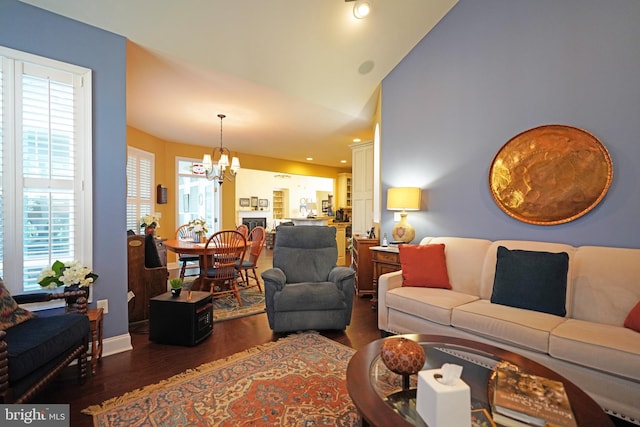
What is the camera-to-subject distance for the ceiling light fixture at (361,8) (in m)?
2.95

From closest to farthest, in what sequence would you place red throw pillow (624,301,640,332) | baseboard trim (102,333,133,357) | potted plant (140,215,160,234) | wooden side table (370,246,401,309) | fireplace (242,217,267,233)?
red throw pillow (624,301,640,332), baseboard trim (102,333,133,357), wooden side table (370,246,401,309), potted plant (140,215,160,234), fireplace (242,217,267,233)

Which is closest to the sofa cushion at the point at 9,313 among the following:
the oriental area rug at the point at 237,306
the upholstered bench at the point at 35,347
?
the upholstered bench at the point at 35,347

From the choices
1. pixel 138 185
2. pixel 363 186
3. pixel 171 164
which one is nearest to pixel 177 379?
pixel 363 186

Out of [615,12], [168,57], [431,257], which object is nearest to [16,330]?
[168,57]

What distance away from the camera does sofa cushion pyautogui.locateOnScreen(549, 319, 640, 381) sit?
156cm

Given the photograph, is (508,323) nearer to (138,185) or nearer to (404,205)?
(404,205)

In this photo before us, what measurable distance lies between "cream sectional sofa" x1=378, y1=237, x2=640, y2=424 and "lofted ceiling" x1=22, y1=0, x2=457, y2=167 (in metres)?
2.47

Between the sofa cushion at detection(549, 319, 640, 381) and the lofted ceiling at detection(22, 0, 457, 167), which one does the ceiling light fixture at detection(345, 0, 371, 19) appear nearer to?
the lofted ceiling at detection(22, 0, 457, 167)

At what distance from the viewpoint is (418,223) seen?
363 cm

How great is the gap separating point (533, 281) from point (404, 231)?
1.45 m

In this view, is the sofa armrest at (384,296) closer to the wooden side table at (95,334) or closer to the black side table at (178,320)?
the black side table at (178,320)

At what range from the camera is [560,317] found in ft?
6.88

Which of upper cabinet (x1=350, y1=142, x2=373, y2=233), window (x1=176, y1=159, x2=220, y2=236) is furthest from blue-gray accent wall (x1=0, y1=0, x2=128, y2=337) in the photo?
window (x1=176, y1=159, x2=220, y2=236)

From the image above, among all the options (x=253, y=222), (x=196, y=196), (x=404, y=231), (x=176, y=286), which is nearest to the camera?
(x=176, y=286)
